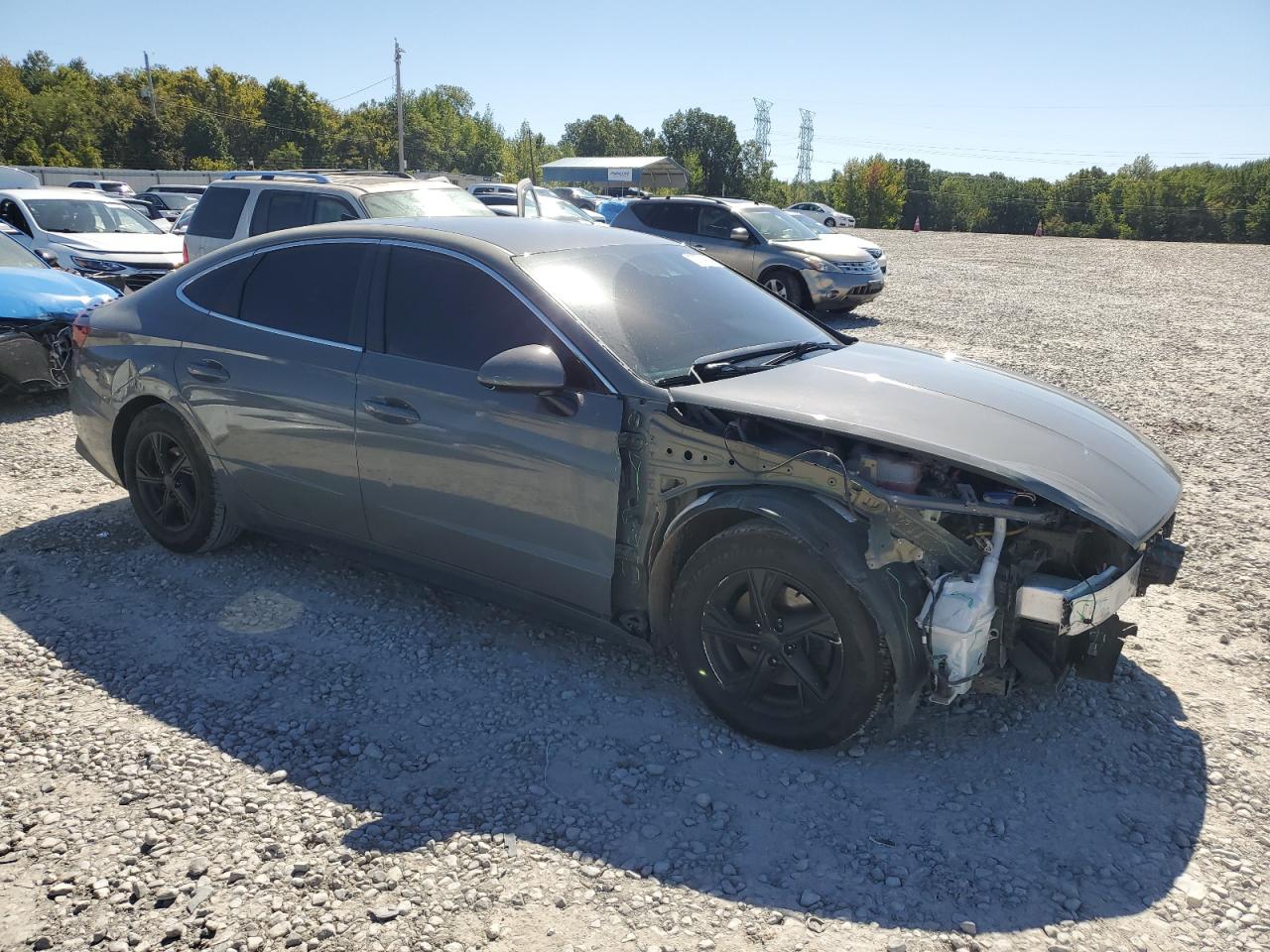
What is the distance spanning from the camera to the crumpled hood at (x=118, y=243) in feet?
38.6

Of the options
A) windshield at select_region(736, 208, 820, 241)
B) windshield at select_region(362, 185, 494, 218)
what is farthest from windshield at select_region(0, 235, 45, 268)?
windshield at select_region(736, 208, 820, 241)

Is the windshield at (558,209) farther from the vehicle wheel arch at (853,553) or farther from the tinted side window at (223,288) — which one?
the vehicle wheel arch at (853,553)

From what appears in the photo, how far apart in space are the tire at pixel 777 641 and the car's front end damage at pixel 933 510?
81 mm

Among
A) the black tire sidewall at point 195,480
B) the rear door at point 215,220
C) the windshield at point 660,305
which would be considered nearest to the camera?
the windshield at point 660,305

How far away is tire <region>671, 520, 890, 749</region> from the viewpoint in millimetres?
3016

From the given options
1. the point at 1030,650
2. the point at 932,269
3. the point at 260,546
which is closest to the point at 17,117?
the point at 932,269

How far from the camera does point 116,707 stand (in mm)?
3580

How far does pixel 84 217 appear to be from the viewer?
508 inches

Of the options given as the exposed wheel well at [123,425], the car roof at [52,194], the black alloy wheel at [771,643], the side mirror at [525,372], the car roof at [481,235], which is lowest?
the black alloy wheel at [771,643]

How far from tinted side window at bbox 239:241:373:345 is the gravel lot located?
4.30ft

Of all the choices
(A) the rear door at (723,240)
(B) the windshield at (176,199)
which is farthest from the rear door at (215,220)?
(B) the windshield at (176,199)

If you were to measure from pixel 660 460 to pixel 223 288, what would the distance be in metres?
2.64

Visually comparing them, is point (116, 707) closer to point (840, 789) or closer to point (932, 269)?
point (840, 789)

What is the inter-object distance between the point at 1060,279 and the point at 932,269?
299 centimetres
